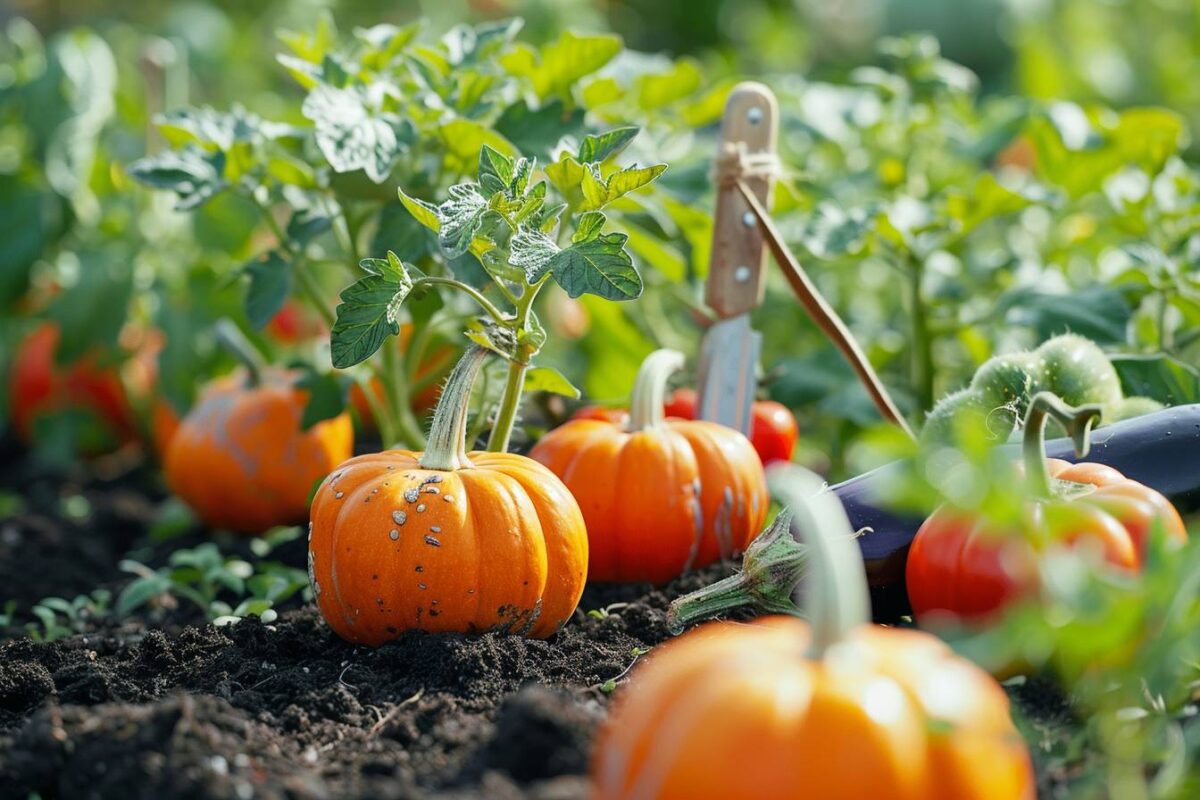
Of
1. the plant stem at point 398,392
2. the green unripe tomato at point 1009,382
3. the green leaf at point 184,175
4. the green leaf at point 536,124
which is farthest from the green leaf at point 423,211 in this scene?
the green unripe tomato at point 1009,382

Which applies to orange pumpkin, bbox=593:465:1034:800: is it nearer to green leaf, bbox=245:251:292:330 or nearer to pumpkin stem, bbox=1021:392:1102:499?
pumpkin stem, bbox=1021:392:1102:499

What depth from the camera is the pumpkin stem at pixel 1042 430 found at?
1890 millimetres

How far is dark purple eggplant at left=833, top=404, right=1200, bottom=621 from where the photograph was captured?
2354 mm

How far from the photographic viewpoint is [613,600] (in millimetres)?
2695

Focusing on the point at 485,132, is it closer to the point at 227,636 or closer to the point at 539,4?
the point at 227,636

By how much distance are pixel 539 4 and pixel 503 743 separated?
5.08 m

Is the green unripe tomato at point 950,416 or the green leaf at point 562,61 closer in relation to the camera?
the green unripe tomato at point 950,416

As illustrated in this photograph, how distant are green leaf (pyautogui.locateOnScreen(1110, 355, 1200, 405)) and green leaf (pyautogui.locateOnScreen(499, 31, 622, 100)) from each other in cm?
132

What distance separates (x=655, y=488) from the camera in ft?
9.02

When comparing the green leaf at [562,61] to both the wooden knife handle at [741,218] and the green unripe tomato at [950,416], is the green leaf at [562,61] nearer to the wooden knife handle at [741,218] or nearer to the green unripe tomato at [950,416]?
the wooden knife handle at [741,218]

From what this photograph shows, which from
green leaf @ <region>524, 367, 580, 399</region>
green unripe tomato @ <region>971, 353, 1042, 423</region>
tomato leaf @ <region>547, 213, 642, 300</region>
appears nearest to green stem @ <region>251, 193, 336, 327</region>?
green leaf @ <region>524, 367, 580, 399</region>

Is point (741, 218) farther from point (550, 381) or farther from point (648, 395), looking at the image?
point (550, 381)

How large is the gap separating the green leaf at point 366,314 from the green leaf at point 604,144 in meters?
0.39

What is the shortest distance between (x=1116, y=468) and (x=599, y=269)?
100 centimetres
